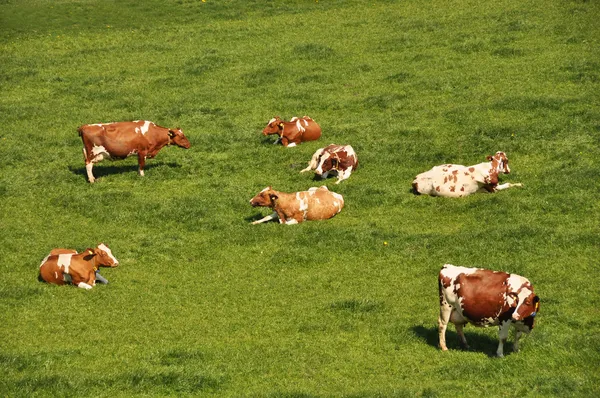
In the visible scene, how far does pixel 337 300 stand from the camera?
1952 centimetres

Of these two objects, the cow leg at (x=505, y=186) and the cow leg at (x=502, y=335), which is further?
the cow leg at (x=505, y=186)

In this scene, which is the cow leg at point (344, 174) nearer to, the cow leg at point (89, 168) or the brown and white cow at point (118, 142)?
the brown and white cow at point (118, 142)

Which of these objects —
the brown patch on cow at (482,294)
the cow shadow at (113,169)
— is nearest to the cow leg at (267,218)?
the cow shadow at (113,169)

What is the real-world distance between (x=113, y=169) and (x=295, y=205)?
7958 millimetres

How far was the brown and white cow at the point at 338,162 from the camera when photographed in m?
27.1

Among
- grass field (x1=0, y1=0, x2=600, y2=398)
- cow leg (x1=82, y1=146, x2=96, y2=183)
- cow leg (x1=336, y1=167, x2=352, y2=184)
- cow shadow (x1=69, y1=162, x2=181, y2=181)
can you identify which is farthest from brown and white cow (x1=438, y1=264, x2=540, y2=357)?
cow leg (x1=82, y1=146, x2=96, y2=183)

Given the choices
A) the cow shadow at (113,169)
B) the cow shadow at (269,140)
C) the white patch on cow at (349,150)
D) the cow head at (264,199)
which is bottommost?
the cow shadow at (113,169)

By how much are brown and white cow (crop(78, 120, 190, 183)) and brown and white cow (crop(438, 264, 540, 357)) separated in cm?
1432

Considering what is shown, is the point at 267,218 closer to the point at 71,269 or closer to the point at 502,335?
the point at 71,269

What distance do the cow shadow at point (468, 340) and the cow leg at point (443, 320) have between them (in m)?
0.26

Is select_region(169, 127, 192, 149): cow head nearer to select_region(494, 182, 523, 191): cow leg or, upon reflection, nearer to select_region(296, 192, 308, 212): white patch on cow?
select_region(296, 192, 308, 212): white patch on cow

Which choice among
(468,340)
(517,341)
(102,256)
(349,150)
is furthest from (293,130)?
(517,341)

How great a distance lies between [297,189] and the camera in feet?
87.4

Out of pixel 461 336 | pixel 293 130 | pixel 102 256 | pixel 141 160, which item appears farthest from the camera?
pixel 293 130
